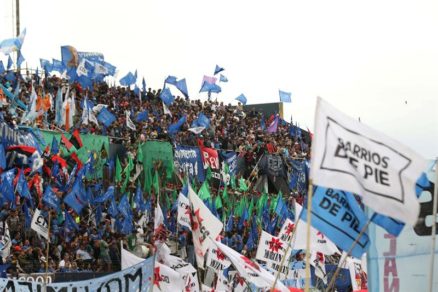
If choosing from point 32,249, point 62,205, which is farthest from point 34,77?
point 32,249

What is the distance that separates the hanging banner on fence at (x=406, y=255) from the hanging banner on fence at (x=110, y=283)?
4.46 m

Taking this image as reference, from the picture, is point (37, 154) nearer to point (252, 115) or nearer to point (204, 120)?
point (204, 120)

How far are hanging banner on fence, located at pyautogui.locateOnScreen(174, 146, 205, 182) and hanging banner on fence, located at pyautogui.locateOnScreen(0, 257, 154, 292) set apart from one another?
17487 mm

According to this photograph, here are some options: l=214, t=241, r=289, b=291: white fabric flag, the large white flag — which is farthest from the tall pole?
the large white flag

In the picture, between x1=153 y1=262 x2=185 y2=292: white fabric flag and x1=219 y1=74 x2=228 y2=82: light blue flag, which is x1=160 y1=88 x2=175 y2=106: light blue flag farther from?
x1=153 y1=262 x2=185 y2=292: white fabric flag

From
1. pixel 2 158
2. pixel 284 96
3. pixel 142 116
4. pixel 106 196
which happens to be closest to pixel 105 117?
pixel 142 116

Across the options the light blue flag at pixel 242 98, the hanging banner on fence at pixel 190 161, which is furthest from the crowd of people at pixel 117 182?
the light blue flag at pixel 242 98

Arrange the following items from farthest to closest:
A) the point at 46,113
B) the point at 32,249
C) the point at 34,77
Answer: the point at 34,77 < the point at 46,113 < the point at 32,249

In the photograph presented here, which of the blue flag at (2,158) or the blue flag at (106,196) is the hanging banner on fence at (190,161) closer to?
the blue flag at (106,196)

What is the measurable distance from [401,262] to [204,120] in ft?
78.5

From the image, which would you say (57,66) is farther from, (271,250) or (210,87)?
(271,250)

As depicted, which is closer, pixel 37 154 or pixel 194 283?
pixel 194 283

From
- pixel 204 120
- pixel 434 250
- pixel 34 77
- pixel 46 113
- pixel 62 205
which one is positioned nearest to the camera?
pixel 434 250

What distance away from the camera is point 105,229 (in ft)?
80.7
